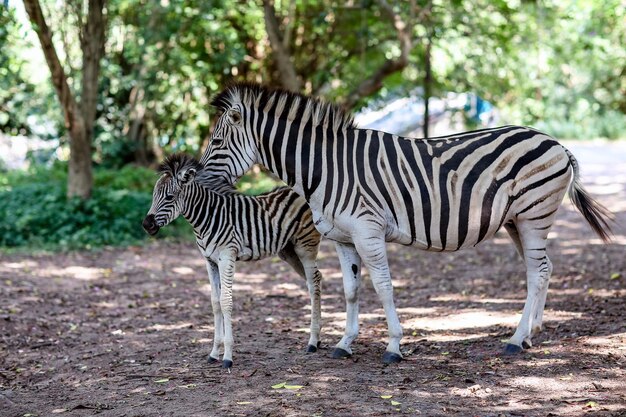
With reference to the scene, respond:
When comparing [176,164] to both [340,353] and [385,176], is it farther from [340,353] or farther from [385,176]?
[340,353]

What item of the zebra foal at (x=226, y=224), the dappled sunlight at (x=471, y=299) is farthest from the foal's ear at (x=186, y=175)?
the dappled sunlight at (x=471, y=299)

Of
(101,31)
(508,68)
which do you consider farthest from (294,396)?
(508,68)

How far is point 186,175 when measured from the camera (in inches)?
252

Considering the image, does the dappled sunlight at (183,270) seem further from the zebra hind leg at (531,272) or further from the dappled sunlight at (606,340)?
the dappled sunlight at (606,340)

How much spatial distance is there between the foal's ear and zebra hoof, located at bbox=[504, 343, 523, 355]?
118 inches

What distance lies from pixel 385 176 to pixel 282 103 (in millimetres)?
1054

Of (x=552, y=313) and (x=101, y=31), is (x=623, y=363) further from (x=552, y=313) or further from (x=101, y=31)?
(x=101, y=31)

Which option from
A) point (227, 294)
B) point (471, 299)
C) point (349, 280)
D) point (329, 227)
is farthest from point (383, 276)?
point (471, 299)

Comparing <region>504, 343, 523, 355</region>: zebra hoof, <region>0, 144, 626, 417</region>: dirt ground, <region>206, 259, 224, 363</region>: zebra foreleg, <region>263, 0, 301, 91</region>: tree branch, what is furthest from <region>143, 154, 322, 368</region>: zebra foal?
<region>263, 0, 301, 91</region>: tree branch

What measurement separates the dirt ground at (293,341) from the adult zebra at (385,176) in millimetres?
600

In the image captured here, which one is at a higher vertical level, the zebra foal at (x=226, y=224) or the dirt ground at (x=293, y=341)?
the zebra foal at (x=226, y=224)

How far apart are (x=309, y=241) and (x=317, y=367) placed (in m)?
1.09

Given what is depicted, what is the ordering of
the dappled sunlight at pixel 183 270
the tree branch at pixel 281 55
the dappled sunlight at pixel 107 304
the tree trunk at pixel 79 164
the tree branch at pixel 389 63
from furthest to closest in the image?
the tree branch at pixel 281 55, the tree branch at pixel 389 63, the tree trunk at pixel 79 164, the dappled sunlight at pixel 183 270, the dappled sunlight at pixel 107 304

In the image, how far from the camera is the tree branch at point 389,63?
14.6 metres
